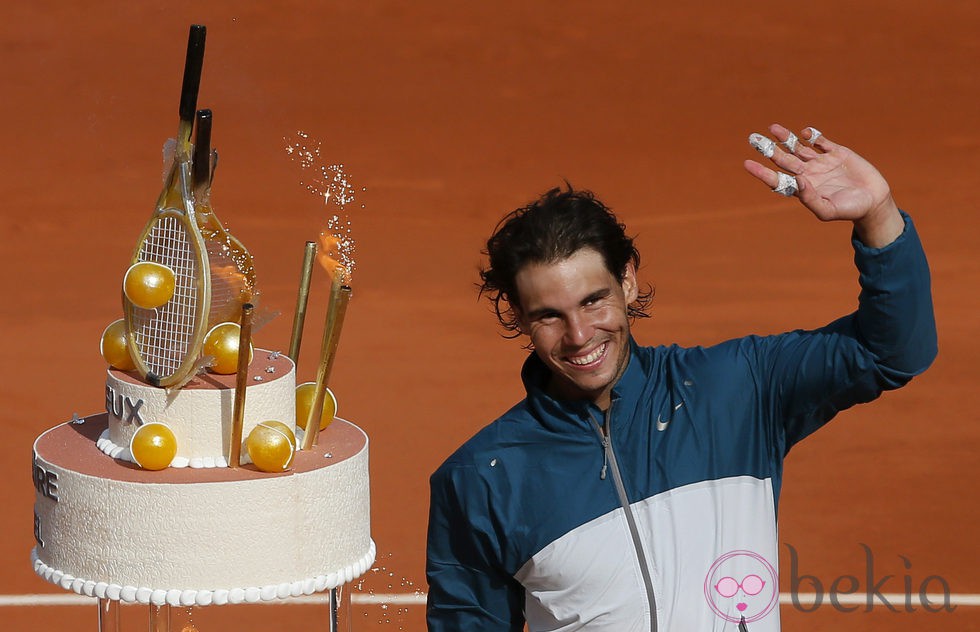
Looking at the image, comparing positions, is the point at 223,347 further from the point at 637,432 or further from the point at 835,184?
the point at 835,184

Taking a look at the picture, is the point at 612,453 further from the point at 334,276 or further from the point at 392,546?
the point at 392,546

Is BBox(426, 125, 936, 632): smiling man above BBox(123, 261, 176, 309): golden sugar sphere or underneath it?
underneath

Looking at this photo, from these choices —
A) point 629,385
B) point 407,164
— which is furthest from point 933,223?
point 629,385

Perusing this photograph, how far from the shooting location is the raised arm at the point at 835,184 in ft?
12.1

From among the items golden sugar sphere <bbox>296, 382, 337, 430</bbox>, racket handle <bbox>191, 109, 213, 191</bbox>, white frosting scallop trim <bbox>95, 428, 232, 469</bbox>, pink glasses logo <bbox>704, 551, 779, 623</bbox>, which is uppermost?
racket handle <bbox>191, 109, 213, 191</bbox>

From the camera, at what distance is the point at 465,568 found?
4082 mm

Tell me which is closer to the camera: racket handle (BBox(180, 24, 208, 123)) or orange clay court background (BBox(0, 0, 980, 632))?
racket handle (BBox(180, 24, 208, 123))

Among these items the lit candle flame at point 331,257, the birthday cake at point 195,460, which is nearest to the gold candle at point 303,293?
the lit candle flame at point 331,257

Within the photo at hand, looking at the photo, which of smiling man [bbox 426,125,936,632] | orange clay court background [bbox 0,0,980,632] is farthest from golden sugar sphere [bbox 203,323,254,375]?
orange clay court background [bbox 0,0,980,632]

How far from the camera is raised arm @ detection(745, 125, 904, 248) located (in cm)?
370

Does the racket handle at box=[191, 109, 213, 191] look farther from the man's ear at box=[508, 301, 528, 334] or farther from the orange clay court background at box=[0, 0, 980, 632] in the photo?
the orange clay court background at box=[0, 0, 980, 632]

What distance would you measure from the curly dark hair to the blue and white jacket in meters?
0.30

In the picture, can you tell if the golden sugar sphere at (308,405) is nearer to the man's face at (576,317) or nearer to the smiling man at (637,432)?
the smiling man at (637,432)

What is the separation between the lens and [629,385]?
4.04 metres
